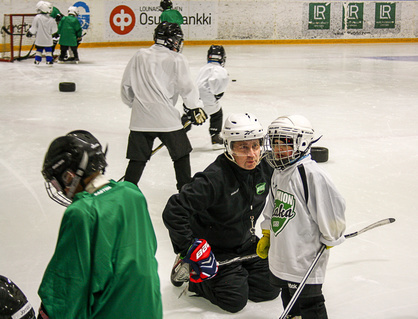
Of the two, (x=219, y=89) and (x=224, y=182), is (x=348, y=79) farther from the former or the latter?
(x=224, y=182)

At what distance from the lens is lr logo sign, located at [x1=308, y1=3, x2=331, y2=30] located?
15.8 meters

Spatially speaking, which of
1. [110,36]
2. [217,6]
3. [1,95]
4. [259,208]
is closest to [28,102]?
[1,95]

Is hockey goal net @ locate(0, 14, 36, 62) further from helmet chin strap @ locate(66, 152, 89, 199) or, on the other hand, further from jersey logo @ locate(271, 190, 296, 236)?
helmet chin strap @ locate(66, 152, 89, 199)

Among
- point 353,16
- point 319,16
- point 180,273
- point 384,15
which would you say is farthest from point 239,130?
point 384,15

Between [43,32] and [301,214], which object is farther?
[43,32]

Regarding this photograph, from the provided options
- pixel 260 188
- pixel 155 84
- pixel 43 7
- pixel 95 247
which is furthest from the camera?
pixel 43 7

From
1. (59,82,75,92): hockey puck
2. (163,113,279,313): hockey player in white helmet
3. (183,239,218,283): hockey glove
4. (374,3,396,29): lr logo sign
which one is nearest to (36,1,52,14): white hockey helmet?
(59,82,75,92): hockey puck

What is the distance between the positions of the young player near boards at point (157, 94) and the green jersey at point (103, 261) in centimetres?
225

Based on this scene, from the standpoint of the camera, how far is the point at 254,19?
15461mm

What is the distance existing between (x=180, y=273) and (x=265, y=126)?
3.69 m

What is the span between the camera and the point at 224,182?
270cm

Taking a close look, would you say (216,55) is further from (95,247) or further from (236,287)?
(95,247)

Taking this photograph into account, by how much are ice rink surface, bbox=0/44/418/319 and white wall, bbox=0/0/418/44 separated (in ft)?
6.54

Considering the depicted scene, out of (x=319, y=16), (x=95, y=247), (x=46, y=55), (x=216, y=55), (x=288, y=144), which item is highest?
(x=319, y=16)
